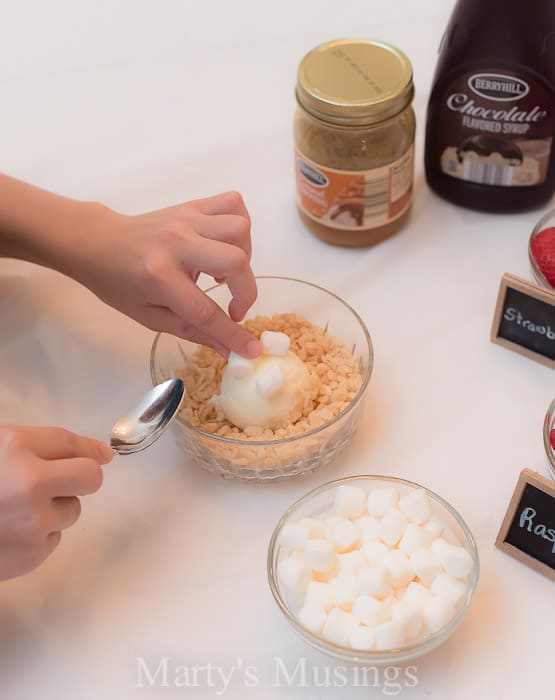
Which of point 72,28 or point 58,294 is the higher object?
point 72,28

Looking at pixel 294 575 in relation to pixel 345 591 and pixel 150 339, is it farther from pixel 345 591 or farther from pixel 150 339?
pixel 150 339

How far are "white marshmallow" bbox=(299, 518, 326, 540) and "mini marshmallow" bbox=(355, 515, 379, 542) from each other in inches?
1.3

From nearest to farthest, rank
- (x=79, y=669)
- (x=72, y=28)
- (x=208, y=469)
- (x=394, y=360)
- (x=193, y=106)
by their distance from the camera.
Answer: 1. (x=79, y=669)
2. (x=208, y=469)
3. (x=394, y=360)
4. (x=193, y=106)
5. (x=72, y=28)

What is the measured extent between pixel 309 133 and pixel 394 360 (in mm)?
279

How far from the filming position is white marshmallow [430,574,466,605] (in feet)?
2.30

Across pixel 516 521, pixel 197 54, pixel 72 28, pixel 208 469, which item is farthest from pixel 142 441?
pixel 72 28

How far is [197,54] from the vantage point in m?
1.38

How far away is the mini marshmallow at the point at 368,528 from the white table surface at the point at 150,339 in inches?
4.1

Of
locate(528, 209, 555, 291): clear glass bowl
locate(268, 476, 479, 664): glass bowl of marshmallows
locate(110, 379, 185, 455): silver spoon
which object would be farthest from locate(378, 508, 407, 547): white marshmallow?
locate(528, 209, 555, 291): clear glass bowl

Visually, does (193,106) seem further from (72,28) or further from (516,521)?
(516,521)

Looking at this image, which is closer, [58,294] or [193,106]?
[58,294]

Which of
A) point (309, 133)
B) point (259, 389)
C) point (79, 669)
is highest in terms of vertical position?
point (309, 133)

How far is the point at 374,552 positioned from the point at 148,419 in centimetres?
26

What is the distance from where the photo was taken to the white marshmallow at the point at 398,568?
2.34 feet
